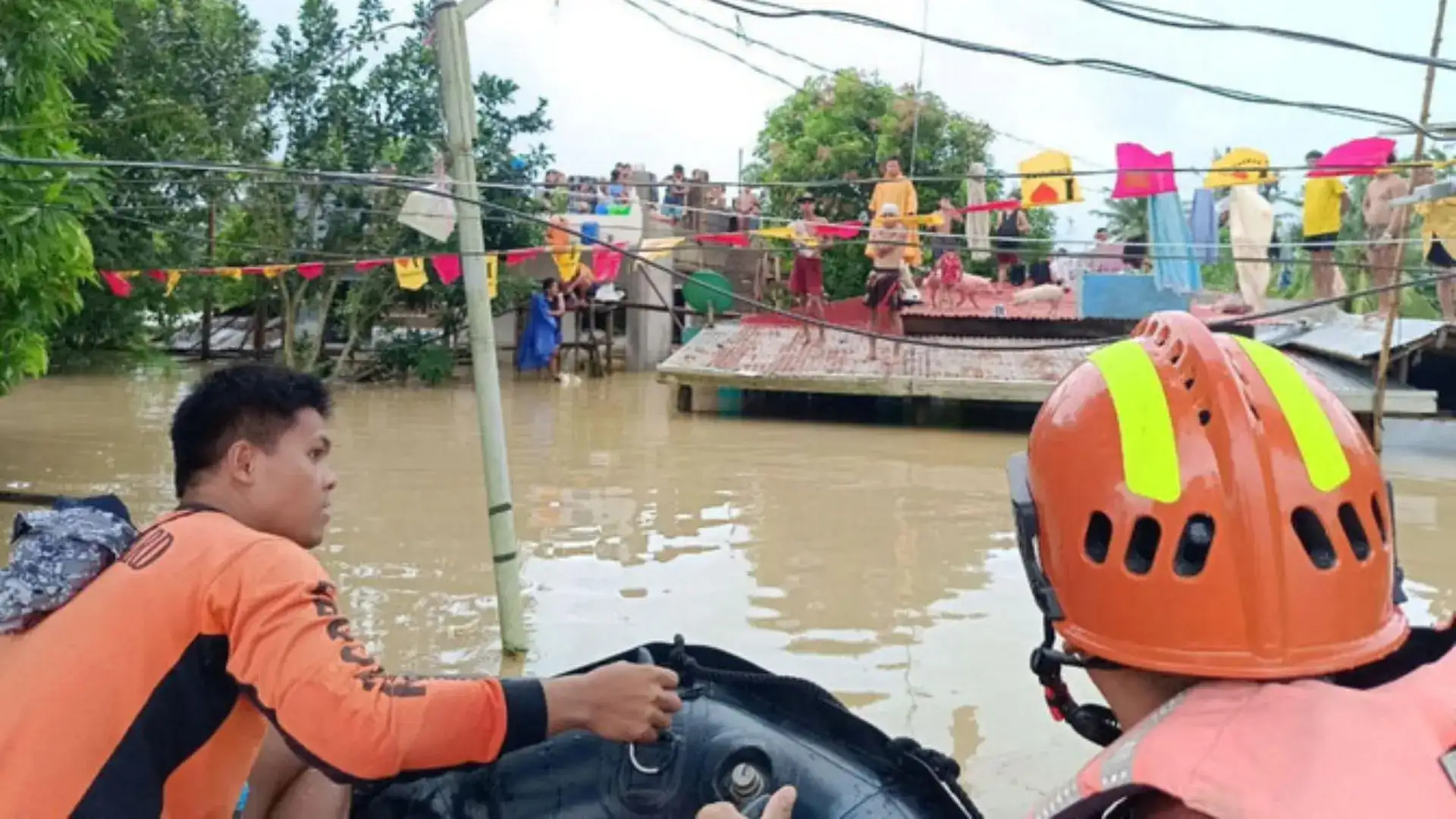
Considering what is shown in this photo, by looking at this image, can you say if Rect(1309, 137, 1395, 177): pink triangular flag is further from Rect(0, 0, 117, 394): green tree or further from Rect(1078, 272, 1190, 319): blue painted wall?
Rect(0, 0, 117, 394): green tree

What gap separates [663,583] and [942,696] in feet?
6.76

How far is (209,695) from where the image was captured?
159 centimetres

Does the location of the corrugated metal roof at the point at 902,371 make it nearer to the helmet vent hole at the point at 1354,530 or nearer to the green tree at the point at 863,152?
the green tree at the point at 863,152

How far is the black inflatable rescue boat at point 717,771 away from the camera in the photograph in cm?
179

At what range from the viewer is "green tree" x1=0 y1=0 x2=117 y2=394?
20.4 ft

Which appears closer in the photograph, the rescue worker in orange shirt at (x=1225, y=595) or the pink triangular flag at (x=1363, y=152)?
the rescue worker in orange shirt at (x=1225, y=595)

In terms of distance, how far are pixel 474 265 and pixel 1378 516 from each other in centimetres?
364

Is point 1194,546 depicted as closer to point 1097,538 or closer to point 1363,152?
point 1097,538

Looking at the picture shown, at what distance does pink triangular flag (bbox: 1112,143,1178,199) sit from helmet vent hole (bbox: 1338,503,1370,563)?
834cm

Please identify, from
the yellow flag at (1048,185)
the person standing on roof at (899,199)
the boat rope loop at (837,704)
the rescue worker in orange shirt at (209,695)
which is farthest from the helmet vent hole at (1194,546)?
the person standing on roof at (899,199)

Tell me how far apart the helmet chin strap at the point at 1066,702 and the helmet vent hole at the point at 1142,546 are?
5.1 inches

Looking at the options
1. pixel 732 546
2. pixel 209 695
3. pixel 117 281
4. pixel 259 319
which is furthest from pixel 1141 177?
pixel 259 319

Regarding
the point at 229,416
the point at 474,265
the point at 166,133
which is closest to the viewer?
the point at 229,416

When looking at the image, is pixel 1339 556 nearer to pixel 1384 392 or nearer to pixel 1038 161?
pixel 1038 161
